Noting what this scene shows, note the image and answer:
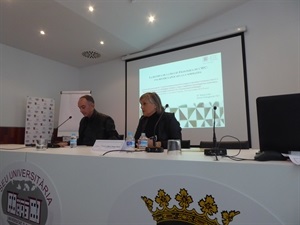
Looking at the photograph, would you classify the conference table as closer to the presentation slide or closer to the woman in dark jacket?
the woman in dark jacket

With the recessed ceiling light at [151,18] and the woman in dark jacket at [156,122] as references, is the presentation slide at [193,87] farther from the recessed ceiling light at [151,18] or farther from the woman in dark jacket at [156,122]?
the woman in dark jacket at [156,122]

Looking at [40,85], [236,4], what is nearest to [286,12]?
[236,4]

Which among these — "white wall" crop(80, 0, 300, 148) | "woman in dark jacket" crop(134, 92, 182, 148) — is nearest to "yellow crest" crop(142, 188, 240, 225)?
"woman in dark jacket" crop(134, 92, 182, 148)

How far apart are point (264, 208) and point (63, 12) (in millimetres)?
3256

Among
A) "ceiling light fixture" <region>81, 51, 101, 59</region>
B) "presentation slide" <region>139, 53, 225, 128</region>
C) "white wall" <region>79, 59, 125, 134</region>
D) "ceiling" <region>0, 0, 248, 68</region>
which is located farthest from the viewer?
"white wall" <region>79, 59, 125, 134</region>

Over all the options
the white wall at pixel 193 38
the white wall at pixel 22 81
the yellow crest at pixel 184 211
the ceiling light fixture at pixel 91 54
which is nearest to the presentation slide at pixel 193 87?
the white wall at pixel 193 38

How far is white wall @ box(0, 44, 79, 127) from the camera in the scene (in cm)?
382

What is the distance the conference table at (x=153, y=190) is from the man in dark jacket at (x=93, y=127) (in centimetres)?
105

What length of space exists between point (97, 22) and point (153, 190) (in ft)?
10.1

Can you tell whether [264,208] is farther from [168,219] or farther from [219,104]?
[219,104]

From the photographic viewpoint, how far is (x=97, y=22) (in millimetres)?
3180

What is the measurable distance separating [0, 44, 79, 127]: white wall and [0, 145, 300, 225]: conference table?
10.8 feet

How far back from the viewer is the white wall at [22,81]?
150 inches

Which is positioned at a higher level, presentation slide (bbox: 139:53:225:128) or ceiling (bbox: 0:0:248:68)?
ceiling (bbox: 0:0:248:68)
